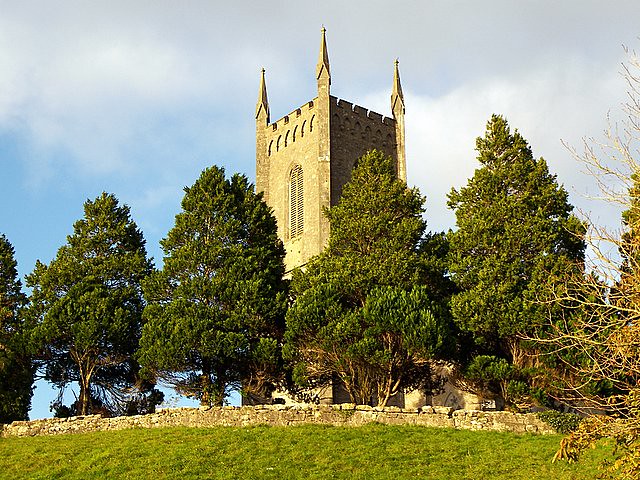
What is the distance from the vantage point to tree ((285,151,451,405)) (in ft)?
→ 104

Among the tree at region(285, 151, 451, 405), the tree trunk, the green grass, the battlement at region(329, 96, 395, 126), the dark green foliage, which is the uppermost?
the battlement at region(329, 96, 395, 126)

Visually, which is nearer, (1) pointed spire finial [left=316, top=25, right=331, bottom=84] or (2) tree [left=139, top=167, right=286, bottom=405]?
(2) tree [left=139, top=167, right=286, bottom=405]

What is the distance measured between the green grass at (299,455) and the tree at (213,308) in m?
5.52

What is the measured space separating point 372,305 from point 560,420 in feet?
28.9

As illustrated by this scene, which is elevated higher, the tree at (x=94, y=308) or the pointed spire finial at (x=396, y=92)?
the pointed spire finial at (x=396, y=92)

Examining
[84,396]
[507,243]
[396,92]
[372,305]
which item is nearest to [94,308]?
[84,396]

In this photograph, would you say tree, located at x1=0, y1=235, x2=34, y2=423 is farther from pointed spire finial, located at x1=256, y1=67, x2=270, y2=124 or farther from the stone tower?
pointed spire finial, located at x1=256, y1=67, x2=270, y2=124

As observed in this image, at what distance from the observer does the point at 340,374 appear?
3309 centimetres

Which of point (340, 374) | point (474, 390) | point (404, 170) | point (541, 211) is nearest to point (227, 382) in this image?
point (340, 374)

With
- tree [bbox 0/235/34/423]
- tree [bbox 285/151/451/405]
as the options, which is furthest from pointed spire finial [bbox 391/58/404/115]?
tree [bbox 0/235/34/423]

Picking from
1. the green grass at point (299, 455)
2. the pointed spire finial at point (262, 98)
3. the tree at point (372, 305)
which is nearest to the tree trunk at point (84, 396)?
the green grass at point (299, 455)

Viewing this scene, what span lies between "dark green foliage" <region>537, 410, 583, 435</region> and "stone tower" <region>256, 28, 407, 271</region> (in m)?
24.3

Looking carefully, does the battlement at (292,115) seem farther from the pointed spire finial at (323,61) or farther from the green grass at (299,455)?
the green grass at (299,455)

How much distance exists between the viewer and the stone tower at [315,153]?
5231 cm
